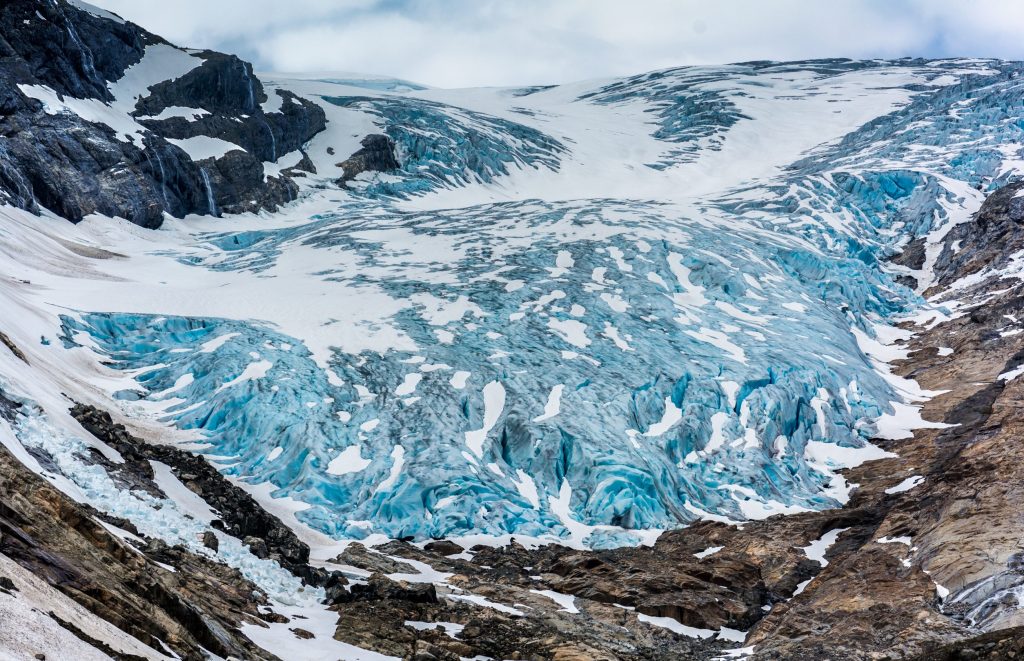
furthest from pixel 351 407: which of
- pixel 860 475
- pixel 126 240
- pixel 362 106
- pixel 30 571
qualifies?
pixel 362 106

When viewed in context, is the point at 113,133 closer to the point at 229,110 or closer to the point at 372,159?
the point at 229,110

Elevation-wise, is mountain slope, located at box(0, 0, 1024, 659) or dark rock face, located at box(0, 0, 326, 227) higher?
dark rock face, located at box(0, 0, 326, 227)

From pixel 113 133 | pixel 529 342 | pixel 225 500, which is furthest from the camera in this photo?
pixel 113 133

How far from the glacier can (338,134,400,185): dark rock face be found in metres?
2.72

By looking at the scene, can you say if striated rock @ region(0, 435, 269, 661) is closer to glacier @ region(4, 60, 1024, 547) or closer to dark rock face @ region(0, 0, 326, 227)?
glacier @ region(4, 60, 1024, 547)

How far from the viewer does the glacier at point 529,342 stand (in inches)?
1359

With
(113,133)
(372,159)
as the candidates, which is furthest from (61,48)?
(372,159)

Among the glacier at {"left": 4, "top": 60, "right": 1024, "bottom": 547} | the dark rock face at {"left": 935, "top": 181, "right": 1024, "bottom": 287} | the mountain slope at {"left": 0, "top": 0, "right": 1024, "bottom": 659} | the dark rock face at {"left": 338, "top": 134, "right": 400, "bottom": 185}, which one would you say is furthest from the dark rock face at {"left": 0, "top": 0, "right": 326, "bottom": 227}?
the dark rock face at {"left": 935, "top": 181, "right": 1024, "bottom": 287}

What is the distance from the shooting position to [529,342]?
4288 cm

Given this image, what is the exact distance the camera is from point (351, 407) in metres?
37.5

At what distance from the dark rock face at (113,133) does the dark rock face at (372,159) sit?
215 inches

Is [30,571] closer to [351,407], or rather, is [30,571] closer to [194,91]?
[351,407]

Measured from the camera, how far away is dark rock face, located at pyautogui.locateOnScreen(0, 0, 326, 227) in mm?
58750

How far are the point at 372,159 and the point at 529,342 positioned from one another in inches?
1824
